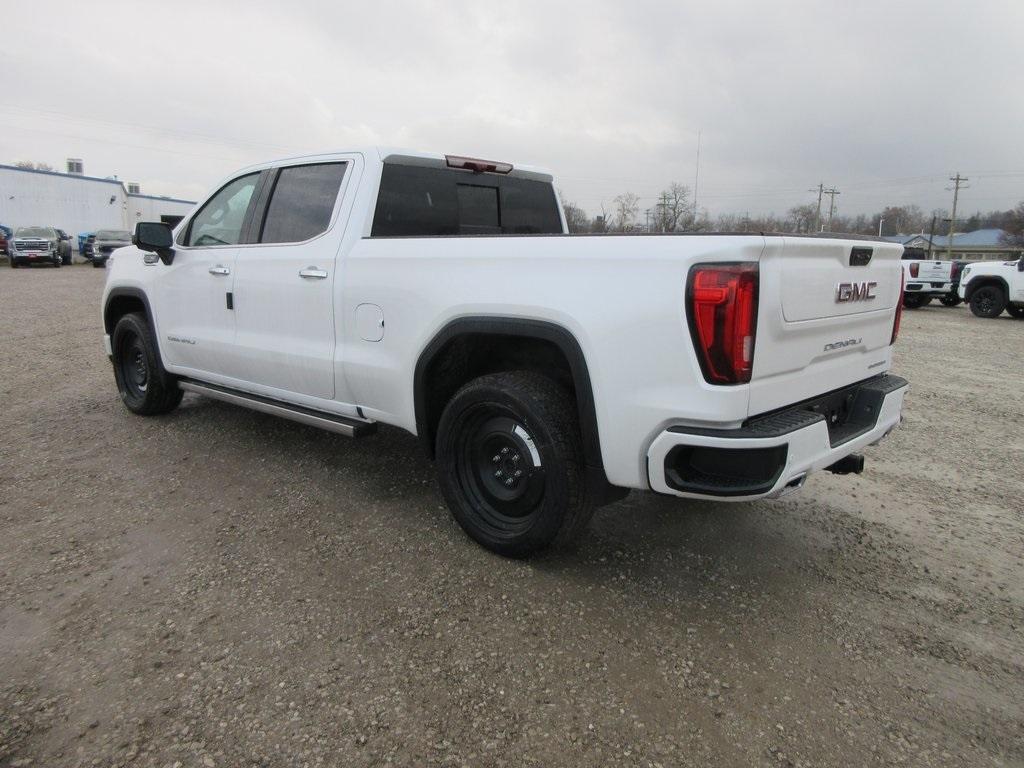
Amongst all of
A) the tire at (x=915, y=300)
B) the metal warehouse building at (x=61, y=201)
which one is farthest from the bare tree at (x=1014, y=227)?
the metal warehouse building at (x=61, y=201)

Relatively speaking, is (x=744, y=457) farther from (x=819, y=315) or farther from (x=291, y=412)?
(x=291, y=412)

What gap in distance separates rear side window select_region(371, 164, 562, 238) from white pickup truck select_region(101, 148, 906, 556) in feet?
0.04

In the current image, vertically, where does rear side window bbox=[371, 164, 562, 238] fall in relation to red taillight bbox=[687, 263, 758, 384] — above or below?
above

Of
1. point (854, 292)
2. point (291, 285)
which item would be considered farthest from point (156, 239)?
point (854, 292)

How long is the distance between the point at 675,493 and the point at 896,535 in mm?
1818

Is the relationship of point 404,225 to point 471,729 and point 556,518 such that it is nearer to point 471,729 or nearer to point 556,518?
point 556,518

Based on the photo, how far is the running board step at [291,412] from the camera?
12.2 ft

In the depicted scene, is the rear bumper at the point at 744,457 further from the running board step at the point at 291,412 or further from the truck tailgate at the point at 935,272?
the truck tailgate at the point at 935,272

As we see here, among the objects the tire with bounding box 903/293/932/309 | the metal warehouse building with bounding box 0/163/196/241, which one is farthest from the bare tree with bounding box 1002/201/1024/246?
the metal warehouse building with bounding box 0/163/196/241

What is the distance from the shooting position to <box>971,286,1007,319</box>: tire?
15992 mm

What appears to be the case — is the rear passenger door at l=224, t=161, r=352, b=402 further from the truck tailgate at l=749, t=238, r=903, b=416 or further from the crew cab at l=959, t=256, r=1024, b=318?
the crew cab at l=959, t=256, r=1024, b=318

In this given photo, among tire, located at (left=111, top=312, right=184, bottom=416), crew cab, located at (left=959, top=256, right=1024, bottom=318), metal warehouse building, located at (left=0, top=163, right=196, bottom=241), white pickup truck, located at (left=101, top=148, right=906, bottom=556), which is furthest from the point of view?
metal warehouse building, located at (left=0, top=163, right=196, bottom=241)

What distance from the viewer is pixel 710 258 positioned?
7.73 feet

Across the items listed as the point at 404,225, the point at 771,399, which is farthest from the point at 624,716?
the point at 404,225
